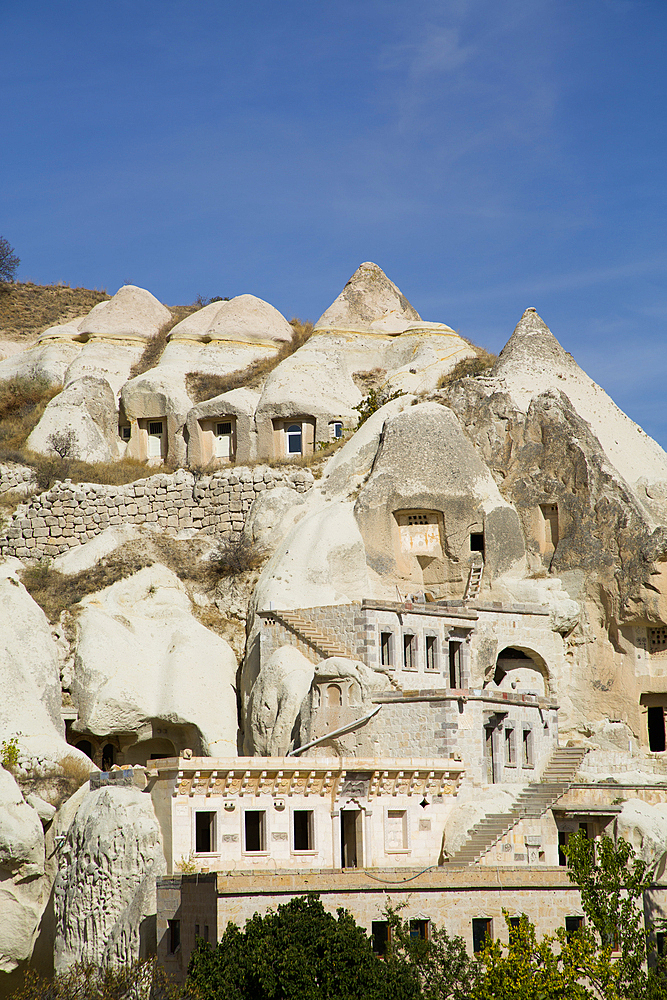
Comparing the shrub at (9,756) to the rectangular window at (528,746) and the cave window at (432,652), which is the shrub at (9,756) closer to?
the cave window at (432,652)

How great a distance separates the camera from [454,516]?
170 ft

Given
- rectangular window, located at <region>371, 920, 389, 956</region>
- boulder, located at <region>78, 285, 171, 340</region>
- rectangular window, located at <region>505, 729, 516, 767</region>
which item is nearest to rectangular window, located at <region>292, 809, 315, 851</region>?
rectangular window, located at <region>371, 920, 389, 956</region>

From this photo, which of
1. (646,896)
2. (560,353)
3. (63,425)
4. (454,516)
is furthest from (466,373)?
(646,896)

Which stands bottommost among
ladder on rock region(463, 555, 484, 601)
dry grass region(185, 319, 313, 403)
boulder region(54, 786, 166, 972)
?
boulder region(54, 786, 166, 972)

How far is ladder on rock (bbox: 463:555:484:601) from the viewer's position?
168ft

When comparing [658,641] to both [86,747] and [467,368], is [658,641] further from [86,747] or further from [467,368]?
[86,747]

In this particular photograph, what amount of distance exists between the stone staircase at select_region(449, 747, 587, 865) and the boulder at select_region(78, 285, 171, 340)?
35.9 m

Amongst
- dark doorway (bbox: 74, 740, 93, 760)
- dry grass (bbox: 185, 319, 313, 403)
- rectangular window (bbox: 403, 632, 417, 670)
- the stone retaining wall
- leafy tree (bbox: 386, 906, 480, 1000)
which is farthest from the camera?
dry grass (bbox: 185, 319, 313, 403)

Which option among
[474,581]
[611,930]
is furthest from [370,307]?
[611,930]

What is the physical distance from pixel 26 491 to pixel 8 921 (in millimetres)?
21526

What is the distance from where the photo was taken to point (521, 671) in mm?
48469

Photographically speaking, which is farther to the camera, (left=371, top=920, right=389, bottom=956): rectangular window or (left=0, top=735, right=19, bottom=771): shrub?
(left=0, top=735, right=19, bottom=771): shrub

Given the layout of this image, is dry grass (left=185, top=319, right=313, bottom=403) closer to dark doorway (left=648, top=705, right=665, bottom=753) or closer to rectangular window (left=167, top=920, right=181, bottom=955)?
dark doorway (left=648, top=705, right=665, bottom=753)

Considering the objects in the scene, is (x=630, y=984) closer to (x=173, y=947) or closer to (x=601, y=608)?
(x=173, y=947)
